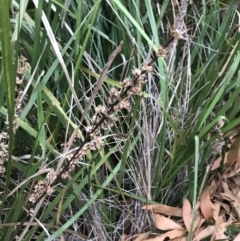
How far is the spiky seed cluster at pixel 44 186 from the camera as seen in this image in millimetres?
499

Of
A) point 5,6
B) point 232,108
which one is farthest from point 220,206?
point 5,6

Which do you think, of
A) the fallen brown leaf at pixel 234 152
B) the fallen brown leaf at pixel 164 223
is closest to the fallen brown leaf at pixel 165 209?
the fallen brown leaf at pixel 164 223

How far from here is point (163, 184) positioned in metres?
0.64

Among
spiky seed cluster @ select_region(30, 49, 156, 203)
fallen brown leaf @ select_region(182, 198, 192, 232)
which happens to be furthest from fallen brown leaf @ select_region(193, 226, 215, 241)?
spiky seed cluster @ select_region(30, 49, 156, 203)

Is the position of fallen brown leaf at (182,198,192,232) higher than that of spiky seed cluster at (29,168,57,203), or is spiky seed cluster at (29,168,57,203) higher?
spiky seed cluster at (29,168,57,203)

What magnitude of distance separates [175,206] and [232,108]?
0.19 metres

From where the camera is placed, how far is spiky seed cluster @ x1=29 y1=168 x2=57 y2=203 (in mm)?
499

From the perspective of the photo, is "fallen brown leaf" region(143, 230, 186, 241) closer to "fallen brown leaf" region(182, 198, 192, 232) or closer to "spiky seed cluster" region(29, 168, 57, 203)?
"fallen brown leaf" region(182, 198, 192, 232)

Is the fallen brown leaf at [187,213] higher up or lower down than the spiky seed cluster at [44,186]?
lower down

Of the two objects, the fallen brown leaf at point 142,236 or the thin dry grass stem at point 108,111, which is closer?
the thin dry grass stem at point 108,111

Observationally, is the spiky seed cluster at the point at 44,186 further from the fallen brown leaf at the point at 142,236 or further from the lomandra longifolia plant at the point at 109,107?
the fallen brown leaf at the point at 142,236

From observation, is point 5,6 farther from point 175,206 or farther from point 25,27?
point 175,206

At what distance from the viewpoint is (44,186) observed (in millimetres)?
513

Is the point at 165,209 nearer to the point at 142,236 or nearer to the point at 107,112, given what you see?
the point at 142,236
